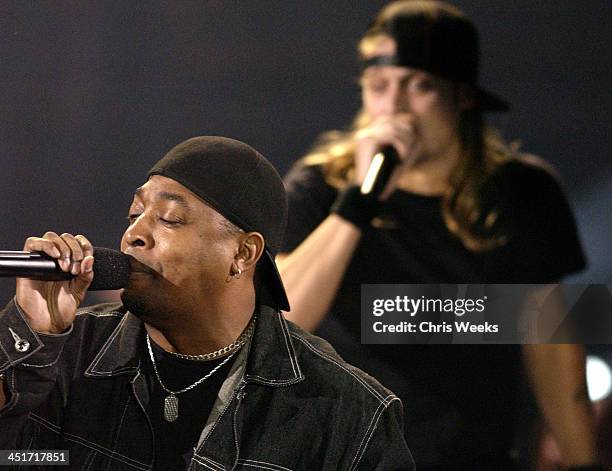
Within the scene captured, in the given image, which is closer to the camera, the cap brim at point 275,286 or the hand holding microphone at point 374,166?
the cap brim at point 275,286

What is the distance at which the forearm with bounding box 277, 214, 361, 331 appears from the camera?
243cm

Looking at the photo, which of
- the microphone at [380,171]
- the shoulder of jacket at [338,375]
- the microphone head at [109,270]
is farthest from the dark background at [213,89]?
the microphone head at [109,270]

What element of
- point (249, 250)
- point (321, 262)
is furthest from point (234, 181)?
point (321, 262)

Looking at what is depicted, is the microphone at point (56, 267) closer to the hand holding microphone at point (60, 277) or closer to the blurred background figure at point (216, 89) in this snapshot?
the hand holding microphone at point (60, 277)

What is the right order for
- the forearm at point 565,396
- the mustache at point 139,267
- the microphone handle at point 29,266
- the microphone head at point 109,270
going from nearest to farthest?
the microphone handle at point 29,266 → the microphone head at point 109,270 → the mustache at point 139,267 → the forearm at point 565,396

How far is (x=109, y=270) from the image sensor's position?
1659 mm

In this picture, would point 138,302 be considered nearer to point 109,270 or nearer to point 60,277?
point 109,270

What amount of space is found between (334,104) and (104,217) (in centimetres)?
66

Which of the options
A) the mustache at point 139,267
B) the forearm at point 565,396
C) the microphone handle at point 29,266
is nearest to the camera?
the microphone handle at point 29,266

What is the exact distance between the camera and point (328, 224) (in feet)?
7.98

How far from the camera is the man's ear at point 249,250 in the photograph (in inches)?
73.8

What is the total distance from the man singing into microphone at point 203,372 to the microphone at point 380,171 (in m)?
0.55

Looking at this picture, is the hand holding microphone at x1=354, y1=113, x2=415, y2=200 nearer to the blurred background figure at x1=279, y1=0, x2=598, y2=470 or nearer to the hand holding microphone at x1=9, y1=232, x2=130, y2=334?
the blurred background figure at x1=279, y1=0, x2=598, y2=470

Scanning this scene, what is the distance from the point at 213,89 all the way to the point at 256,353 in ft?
2.80
